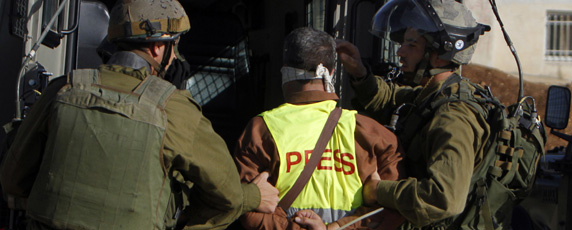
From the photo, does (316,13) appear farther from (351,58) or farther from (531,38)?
(531,38)

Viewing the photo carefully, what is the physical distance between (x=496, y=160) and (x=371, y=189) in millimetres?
700

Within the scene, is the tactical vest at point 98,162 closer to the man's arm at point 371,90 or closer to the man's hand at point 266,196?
the man's hand at point 266,196

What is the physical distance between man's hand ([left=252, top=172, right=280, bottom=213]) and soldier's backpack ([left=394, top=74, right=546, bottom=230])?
0.80 meters

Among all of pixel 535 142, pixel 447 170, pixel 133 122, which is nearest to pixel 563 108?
pixel 535 142

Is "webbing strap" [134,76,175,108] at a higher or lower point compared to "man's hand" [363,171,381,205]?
higher

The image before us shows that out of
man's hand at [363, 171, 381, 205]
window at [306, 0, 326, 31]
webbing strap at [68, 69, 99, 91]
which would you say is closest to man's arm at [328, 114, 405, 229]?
man's hand at [363, 171, 381, 205]

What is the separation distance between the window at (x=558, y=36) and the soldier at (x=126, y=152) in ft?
54.2

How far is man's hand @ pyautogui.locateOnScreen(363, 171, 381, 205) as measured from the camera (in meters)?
2.92

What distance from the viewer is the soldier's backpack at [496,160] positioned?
3.21 m

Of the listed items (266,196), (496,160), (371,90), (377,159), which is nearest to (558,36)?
(371,90)

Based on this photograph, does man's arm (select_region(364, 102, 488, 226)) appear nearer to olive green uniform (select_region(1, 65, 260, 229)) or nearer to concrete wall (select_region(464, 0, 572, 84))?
olive green uniform (select_region(1, 65, 260, 229))

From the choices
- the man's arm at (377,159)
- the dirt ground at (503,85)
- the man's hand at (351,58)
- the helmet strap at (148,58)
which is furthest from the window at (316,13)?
the dirt ground at (503,85)

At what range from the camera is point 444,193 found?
2.85m

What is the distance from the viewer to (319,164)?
293 centimetres
